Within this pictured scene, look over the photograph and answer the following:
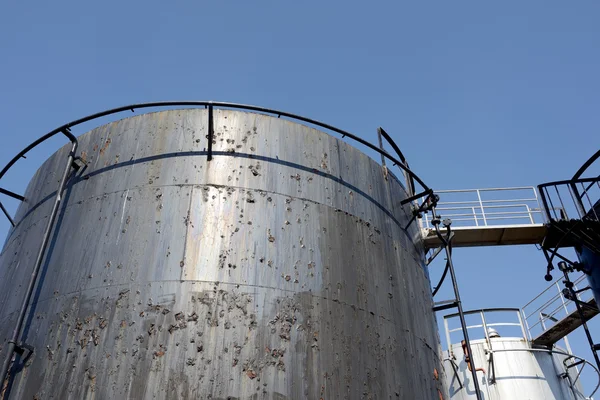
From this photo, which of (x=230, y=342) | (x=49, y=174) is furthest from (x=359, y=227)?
(x=49, y=174)

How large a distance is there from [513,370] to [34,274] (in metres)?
15.1

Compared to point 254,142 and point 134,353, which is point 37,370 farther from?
point 254,142

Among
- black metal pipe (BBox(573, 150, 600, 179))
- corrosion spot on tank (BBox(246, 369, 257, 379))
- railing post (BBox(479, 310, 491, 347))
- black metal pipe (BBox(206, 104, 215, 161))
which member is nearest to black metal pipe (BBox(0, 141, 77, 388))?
black metal pipe (BBox(206, 104, 215, 161))

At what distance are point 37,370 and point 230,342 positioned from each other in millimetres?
2052

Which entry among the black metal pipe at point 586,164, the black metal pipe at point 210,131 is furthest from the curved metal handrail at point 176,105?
Answer: the black metal pipe at point 586,164

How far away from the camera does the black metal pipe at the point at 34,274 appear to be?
17.7ft

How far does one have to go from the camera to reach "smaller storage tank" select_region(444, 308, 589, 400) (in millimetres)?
16125

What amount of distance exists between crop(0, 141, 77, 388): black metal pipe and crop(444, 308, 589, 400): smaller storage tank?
1309 centimetres

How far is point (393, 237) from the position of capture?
24.8ft

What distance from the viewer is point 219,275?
18.6 ft

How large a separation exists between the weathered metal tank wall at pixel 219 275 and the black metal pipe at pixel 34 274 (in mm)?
157

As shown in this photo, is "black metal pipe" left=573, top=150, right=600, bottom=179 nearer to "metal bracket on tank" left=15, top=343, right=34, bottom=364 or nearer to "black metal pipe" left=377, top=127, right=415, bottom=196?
"black metal pipe" left=377, top=127, right=415, bottom=196

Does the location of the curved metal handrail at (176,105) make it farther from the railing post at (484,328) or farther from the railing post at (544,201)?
the railing post at (484,328)

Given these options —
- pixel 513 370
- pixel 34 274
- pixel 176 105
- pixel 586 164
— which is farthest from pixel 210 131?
pixel 513 370
